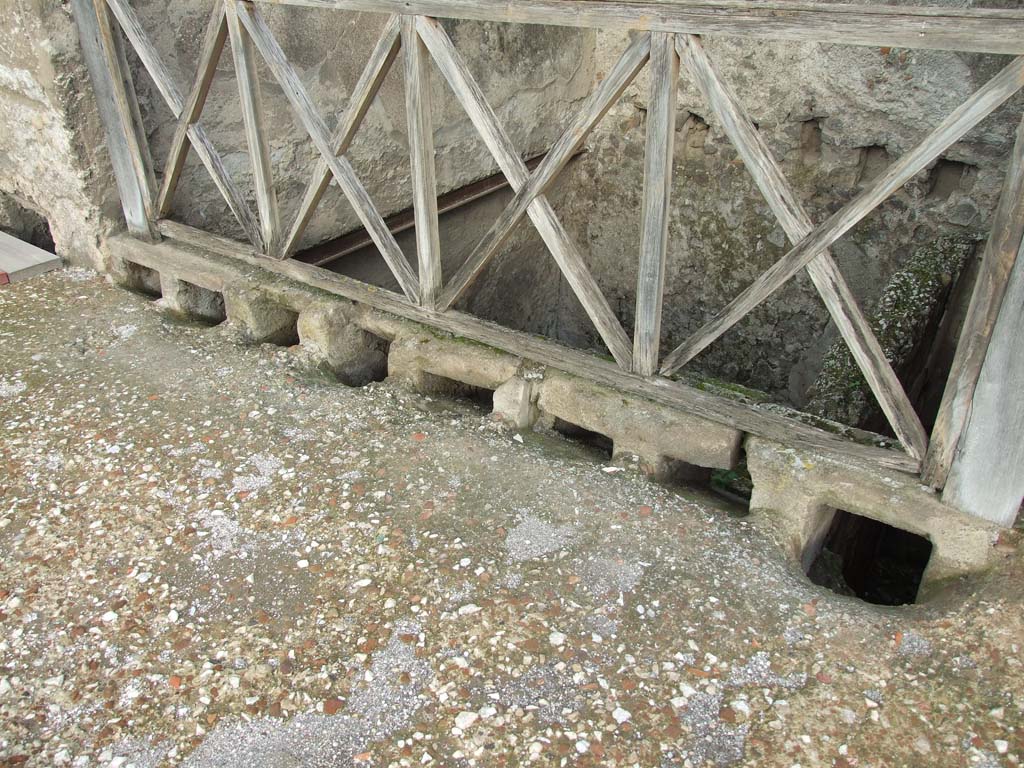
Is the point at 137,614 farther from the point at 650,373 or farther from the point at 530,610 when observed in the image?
the point at 650,373

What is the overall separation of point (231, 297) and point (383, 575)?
1.75 meters

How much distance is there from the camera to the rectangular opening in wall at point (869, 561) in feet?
9.15

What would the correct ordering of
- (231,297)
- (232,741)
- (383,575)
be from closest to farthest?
(232,741) → (383,575) → (231,297)

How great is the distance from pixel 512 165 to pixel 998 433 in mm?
1624

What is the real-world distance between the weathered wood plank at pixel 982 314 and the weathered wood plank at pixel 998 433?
15 mm

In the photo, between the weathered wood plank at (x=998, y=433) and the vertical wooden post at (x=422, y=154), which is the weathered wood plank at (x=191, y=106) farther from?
the weathered wood plank at (x=998, y=433)

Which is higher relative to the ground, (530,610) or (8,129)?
(8,129)

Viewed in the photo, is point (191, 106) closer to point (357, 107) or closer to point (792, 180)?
point (357, 107)

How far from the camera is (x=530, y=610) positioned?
2230 mm

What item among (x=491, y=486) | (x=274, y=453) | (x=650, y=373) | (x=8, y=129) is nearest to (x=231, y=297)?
(x=274, y=453)

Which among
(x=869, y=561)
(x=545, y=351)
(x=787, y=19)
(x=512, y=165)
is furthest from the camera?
(x=869, y=561)

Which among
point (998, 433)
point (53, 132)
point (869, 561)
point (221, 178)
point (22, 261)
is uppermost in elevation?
point (53, 132)

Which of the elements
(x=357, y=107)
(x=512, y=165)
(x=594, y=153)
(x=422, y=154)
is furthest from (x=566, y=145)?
(x=594, y=153)

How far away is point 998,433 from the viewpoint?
82.0 inches
